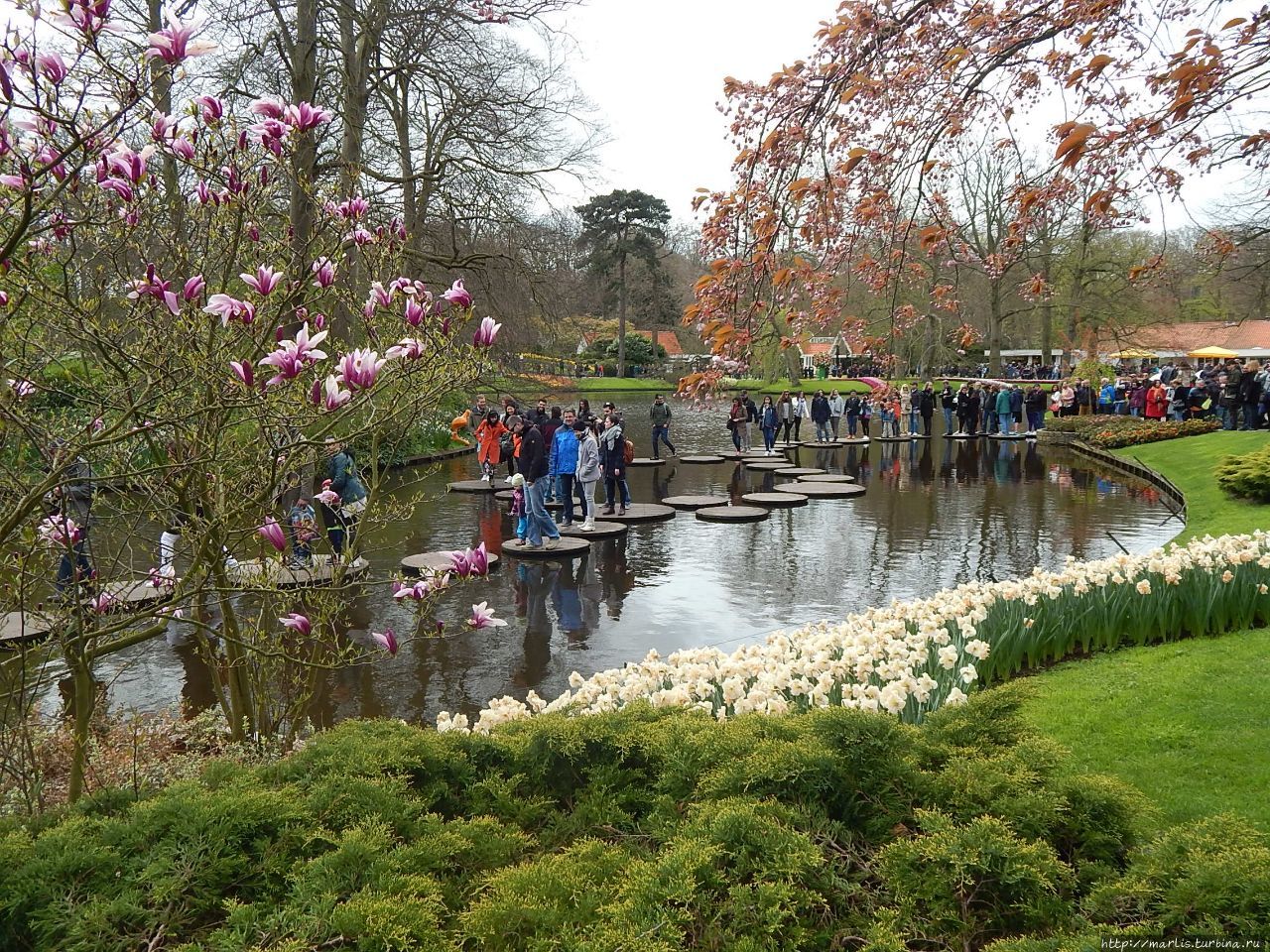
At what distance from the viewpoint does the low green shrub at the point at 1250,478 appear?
43.6 ft

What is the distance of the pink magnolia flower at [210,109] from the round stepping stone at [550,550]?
8.69m

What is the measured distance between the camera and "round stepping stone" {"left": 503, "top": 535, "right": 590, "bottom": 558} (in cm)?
1208

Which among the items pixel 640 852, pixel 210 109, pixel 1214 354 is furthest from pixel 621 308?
pixel 640 852

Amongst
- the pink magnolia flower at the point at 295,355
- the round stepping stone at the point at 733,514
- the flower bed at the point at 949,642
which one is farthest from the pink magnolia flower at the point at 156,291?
the round stepping stone at the point at 733,514

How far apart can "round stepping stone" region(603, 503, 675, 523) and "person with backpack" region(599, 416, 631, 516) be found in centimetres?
13

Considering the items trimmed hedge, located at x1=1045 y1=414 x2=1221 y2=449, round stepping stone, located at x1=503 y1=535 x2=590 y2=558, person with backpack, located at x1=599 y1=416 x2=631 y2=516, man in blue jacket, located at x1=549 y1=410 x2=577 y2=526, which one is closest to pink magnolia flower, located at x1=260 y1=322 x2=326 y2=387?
round stepping stone, located at x1=503 y1=535 x2=590 y2=558

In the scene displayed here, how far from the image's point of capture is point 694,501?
649 inches

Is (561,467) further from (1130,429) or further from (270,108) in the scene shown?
(1130,429)

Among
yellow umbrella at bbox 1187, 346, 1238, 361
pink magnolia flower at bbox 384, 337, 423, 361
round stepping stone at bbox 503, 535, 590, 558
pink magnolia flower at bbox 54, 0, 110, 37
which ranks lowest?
round stepping stone at bbox 503, 535, 590, 558

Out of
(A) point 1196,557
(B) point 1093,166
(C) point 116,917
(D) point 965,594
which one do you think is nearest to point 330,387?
(C) point 116,917

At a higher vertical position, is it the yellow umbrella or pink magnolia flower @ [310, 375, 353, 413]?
the yellow umbrella

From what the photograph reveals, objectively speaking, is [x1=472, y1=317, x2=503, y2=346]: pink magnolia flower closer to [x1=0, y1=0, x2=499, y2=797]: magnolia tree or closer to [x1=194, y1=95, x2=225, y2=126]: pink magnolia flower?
[x1=0, y1=0, x2=499, y2=797]: magnolia tree

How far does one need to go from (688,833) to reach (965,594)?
14.1 ft

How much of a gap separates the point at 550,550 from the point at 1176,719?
7852 millimetres
